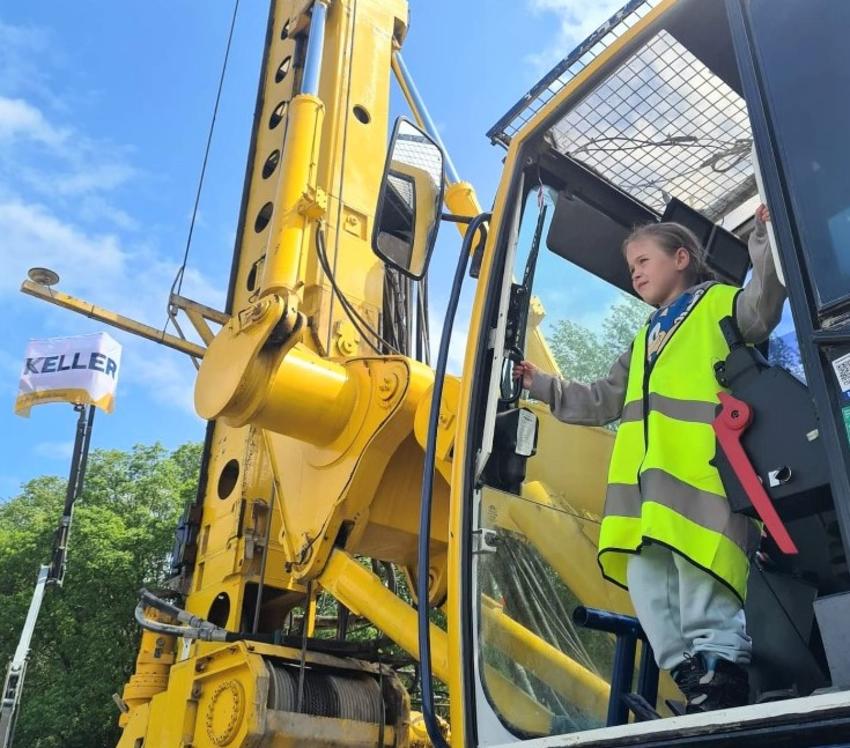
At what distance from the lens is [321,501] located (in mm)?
3537

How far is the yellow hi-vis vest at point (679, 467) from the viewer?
5.74 ft

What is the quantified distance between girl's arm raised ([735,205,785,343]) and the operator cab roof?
0.71m

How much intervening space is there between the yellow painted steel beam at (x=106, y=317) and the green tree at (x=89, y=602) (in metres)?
13.6

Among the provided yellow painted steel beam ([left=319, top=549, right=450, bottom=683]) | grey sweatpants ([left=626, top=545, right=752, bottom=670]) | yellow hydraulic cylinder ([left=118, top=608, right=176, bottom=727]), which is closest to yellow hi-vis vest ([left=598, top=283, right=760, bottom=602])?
grey sweatpants ([left=626, top=545, right=752, bottom=670])

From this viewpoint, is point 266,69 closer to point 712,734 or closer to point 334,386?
point 334,386

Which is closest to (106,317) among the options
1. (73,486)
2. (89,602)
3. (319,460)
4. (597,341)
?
(73,486)

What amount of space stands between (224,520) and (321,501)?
3.50 feet

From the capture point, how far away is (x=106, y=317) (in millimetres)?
5258

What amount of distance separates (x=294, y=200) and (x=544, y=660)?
234 centimetres

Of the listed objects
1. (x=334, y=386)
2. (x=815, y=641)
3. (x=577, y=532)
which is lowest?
(x=815, y=641)

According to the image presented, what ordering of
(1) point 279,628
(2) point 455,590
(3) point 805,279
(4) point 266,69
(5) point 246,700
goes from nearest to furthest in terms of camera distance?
1. (3) point 805,279
2. (2) point 455,590
3. (5) point 246,700
4. (1) point 279,628
5. (4) point 266,69

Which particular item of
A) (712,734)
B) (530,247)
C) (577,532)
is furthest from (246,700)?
(712,734)

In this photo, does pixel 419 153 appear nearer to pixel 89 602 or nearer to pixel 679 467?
pixel 679 467

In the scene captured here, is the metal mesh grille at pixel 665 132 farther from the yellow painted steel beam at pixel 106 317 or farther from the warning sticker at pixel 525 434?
the yellow painted steel beam at pixel 106 317
